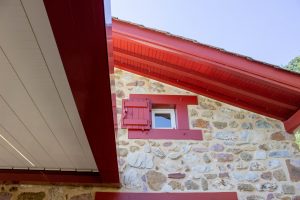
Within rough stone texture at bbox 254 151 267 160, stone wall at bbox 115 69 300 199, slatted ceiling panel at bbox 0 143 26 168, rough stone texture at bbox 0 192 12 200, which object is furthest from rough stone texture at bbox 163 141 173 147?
rough stone texture at bbox 0 192 12 200

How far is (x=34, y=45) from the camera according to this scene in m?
1.44

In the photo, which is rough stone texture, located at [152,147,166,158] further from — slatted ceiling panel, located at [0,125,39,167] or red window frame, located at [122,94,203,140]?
slatted ceiling panel, located at [0,125,39,167]

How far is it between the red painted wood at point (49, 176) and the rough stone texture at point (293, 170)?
2174mm

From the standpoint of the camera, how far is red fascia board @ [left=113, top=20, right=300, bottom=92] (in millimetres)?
3410

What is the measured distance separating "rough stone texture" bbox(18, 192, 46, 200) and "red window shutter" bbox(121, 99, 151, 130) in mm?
1171

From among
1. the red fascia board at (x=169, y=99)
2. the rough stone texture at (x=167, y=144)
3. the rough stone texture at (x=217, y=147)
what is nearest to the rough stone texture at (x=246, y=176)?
the rough stone texture at (x=217, y=147)

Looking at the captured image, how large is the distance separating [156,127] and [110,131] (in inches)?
65.0

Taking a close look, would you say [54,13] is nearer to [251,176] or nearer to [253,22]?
[251,176]

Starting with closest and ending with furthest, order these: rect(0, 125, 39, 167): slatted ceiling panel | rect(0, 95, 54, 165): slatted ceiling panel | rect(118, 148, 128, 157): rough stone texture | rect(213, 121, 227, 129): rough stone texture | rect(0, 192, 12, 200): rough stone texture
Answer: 1. rect(0, 95, 54, 165): slatted ceiling panel
2. rect(0, 125, 39, 167): slatted ceiling panel
3. rect(0, 192, 12, 200): rough stone texture
4. rect(118, 148, 128, 157): rough stone texture
5. rect(213, 121, 227, 129): rough stone texture

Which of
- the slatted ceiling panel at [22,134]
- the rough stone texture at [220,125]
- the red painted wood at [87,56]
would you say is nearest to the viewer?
the red painted wood at [87,56]

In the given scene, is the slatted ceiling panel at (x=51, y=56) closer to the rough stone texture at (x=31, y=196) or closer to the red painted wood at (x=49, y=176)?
the red painted wood at (x=49, y=176)

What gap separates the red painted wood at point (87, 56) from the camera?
3.94 feet

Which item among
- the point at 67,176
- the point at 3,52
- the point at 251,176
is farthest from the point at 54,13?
the point at 251,176

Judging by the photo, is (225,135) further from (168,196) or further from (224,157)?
(168,196)
